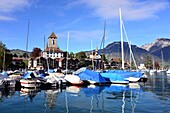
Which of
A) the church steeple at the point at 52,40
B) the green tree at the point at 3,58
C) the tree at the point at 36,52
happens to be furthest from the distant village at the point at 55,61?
the green tree at the point at 3,58

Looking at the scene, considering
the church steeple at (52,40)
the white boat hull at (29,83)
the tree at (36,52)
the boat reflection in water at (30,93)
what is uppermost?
the church steeple at (52,40)

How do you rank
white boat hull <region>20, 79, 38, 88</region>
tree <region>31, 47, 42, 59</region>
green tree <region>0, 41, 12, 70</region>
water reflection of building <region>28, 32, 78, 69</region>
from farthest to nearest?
tree <region>31, 47, 42, 59</region> < water reflection of building <region>28, 32, 78, 69</region> < green tree <region>0, 41, 12, 70</region> < white boat hull <region>20, 79, 38, 88</region>

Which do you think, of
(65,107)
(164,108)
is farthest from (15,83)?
(164,108)

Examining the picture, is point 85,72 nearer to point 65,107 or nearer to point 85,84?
point 85,84

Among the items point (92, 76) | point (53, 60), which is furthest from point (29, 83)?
point (53, 60)

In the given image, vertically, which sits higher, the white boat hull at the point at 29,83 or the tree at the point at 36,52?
the tree at the point at 36,52

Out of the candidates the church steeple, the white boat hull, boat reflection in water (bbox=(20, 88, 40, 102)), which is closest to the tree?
the church steeple

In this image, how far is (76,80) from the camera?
55.0 m

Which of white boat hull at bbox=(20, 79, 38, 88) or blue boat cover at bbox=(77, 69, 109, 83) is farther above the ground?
blue boat cover at bbox=(77, 69, 109, 83)

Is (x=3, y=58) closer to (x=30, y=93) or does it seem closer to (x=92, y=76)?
(x=92, y=76)

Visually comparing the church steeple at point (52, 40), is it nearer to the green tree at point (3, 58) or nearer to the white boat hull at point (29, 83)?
the green tree at point (3, 58)

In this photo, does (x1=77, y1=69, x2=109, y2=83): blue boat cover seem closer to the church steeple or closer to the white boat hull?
the white boat hull

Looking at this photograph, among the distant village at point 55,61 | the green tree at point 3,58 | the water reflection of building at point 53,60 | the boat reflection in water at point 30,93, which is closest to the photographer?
the boat reflection in water at point 30,93

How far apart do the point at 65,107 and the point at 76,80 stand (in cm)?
2800
